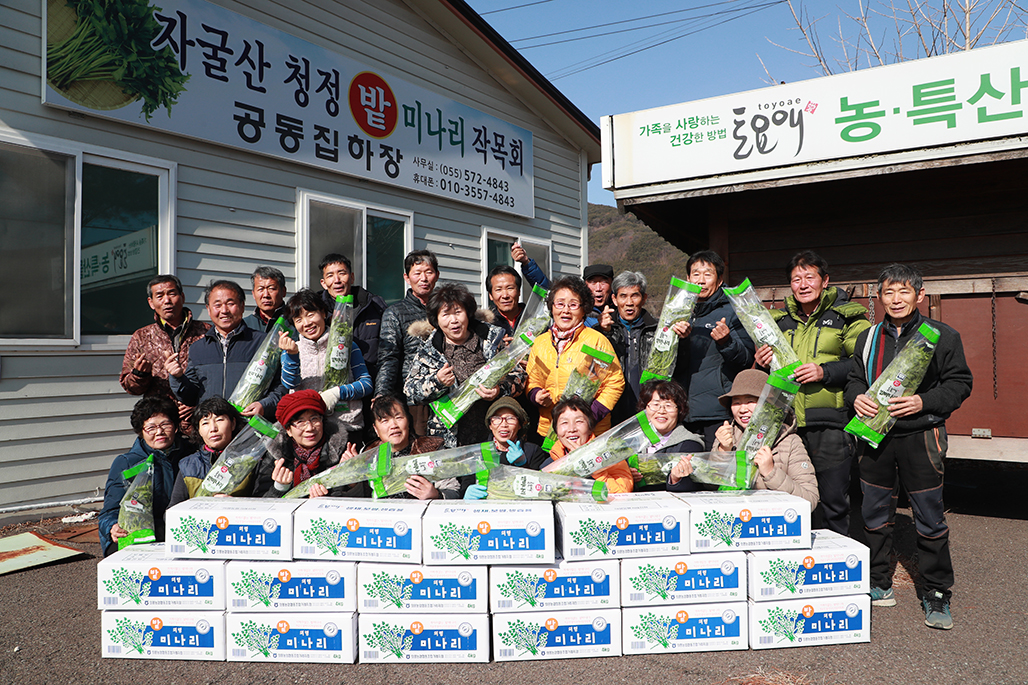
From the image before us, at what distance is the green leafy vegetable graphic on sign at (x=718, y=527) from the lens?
2891 mm

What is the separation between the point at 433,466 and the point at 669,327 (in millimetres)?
1531

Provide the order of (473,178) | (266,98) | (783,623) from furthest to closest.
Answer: (473,178) < (266,98) < (783,623)

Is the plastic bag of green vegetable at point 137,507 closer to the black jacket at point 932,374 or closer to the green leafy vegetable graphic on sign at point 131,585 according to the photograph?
the green leafy vegetable graphic on sign at point 131,585

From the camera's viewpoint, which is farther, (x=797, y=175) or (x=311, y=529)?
(x=797, y=175)

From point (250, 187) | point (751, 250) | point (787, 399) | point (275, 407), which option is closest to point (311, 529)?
point (275, 407)

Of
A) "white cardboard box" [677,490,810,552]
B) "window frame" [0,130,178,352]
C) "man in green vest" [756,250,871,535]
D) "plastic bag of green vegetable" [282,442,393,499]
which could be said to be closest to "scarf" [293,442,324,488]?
"plastic bag of green vegetable" [282,442,393,499]

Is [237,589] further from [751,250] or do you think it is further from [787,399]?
[751,250]

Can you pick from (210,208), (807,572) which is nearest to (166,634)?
(807,572)

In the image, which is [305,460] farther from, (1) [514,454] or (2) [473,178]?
(2) [473,178]

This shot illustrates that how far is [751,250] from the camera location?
671 cm

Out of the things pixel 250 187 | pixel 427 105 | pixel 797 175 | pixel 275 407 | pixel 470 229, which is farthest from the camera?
pixel 470 229

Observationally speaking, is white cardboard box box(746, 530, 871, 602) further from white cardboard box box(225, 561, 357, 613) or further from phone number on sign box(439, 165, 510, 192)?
phone number on sign box(439, 165, 510, 192)

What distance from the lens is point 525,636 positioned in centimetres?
285

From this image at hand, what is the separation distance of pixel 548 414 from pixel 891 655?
6.69 feet
